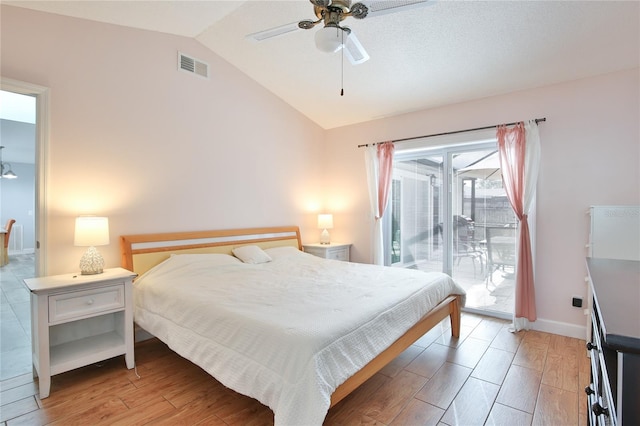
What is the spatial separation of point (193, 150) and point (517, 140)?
3595 millimetres

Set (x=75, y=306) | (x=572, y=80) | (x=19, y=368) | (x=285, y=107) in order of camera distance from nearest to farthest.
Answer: (x=75, y=306)
(x=19, y=368)
(x=572, y=80)
(x=285, y=107)

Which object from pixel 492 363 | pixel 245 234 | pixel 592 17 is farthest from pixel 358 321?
pixel 592 17

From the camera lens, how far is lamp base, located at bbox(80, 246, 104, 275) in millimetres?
2516

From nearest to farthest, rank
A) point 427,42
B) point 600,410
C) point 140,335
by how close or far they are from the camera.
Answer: point 600,410 → point 427,42 → point 140,335

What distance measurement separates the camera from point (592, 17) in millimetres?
2408

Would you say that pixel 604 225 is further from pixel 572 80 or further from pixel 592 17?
pixel 592 17

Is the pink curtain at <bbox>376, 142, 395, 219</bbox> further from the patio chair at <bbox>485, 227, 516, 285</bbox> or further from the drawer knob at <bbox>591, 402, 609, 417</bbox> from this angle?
the drawer knob at <bbox>591, 402, 609, 417</bbox>

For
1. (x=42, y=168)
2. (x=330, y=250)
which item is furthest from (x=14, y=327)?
(x=330, y=250)

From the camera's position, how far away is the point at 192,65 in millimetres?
3467

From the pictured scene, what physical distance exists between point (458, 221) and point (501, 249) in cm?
60

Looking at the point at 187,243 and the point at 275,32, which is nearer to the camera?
the point at 275,32

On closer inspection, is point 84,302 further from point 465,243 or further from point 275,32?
point 465,243

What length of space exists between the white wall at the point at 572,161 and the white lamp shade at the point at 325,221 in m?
2.29

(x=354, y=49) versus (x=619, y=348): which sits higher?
(x=354, y=49)
